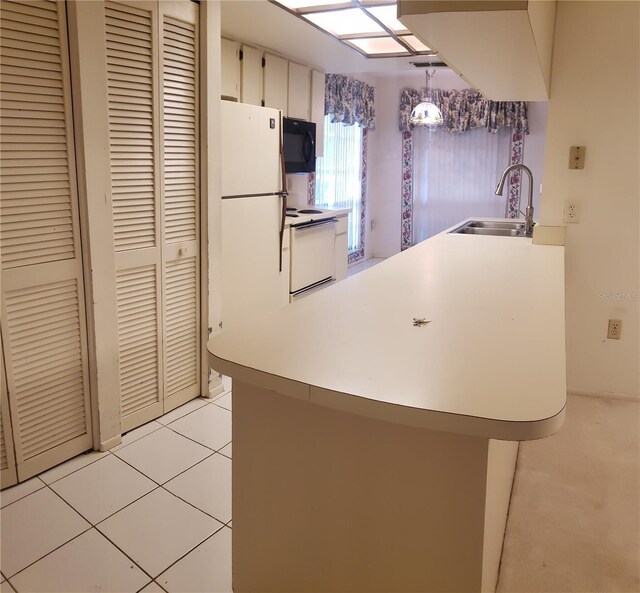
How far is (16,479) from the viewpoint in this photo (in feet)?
7.13

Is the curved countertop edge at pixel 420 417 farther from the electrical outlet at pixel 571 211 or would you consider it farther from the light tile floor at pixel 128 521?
the electrical outlet at pixel 571 211

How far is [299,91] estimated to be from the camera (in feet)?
16.2

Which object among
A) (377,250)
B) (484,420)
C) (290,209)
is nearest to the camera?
(484,420)

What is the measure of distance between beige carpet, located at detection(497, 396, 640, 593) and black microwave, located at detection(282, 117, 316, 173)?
306 cm

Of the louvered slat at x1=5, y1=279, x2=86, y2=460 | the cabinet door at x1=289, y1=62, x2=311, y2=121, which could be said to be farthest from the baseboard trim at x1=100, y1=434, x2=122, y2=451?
the cabinet door at x1=289, y1=62, x2=311, y2=121

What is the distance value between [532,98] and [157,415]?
2748 millimetres

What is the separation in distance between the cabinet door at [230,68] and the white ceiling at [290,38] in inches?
2.9

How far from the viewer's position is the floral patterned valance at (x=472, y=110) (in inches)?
248

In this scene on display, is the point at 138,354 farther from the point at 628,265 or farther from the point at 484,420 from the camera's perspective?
the point at 628,265

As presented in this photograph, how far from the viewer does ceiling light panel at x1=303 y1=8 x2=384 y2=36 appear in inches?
130

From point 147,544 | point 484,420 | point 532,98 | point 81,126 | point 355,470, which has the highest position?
point 532,98

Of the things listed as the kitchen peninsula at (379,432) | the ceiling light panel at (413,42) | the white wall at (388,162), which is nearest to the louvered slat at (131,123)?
the kitchen peninsula at (379,432)

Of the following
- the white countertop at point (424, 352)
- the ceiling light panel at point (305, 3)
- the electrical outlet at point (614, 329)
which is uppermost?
the ceiling light panel at point (305, 3)

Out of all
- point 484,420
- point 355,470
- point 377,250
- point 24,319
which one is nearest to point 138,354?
point 24,319
